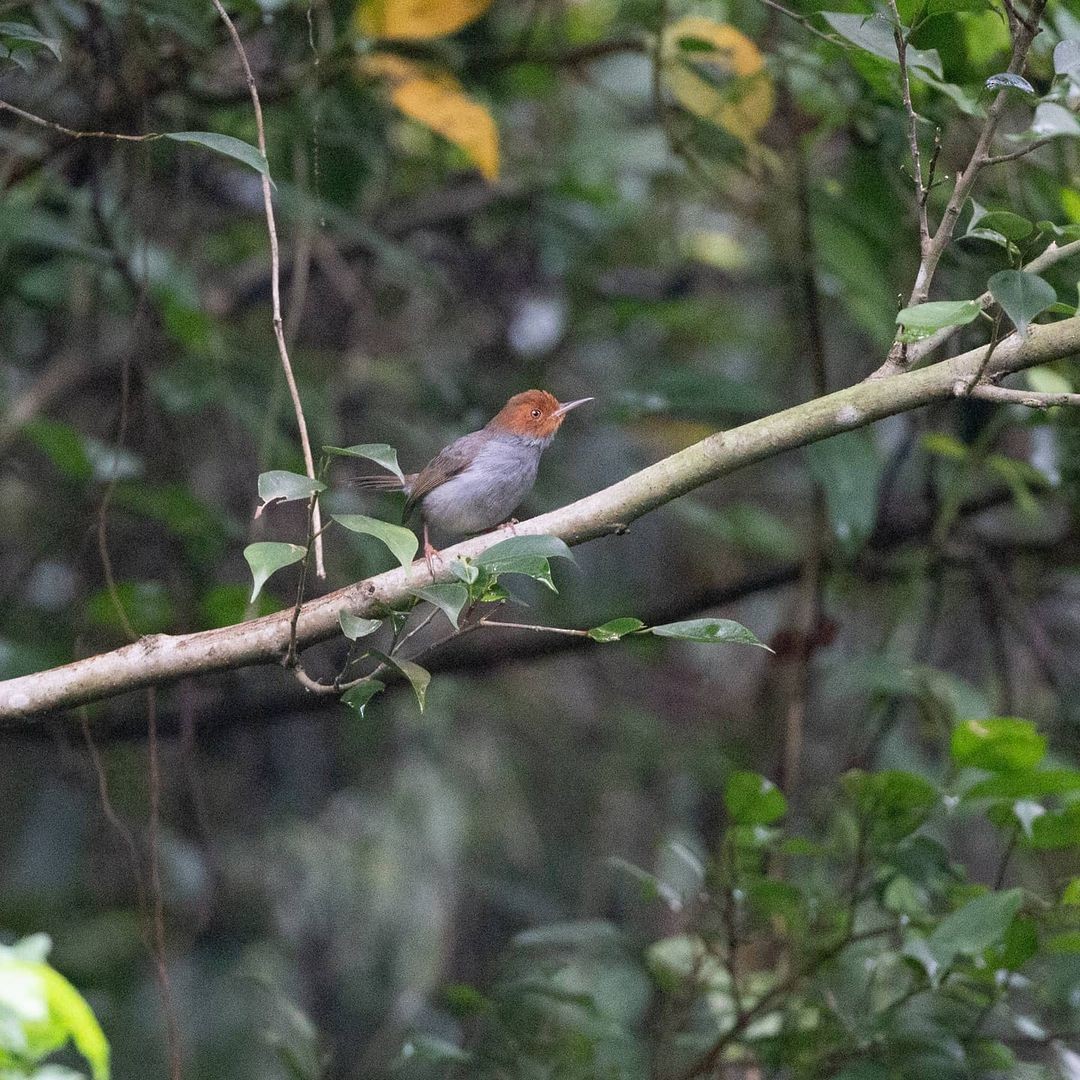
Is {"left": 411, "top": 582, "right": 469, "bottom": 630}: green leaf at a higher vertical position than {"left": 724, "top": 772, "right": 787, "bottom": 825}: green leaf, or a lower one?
higher

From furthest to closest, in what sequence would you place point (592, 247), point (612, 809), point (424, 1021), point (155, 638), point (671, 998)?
point (612, 809)
point (592, 247)
point (424, 1021)
point (671, 998)
point (155, 638)

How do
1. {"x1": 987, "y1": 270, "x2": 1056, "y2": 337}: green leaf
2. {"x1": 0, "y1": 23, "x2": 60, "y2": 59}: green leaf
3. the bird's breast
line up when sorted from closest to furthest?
{"x1": 987, "y1": 270, "x2": 1056, "y2": 337}: green leaf, {"x1": 0, "y1": 23, "x2": 60, "y2": 59}: green leaf, the bird's breast

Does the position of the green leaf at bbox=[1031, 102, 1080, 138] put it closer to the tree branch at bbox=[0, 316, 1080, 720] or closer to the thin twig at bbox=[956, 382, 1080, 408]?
the tree branch at bbox=[0, 316, 1080, 720]

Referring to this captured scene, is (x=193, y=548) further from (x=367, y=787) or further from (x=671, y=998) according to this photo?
(x=671, y=998)

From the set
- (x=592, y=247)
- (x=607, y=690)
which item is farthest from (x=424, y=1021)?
(x=592, y=247)

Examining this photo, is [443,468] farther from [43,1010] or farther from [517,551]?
[43,1010]

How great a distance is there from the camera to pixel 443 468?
3.43 meters

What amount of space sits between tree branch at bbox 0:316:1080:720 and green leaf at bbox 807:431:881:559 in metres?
1.39

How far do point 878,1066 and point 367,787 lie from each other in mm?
2833

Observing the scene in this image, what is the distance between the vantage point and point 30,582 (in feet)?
15.1

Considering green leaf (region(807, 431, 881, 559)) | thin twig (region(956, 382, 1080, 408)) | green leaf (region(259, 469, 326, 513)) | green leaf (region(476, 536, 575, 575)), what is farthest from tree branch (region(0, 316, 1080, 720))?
green leaf (region(807, 431, 881, 559))

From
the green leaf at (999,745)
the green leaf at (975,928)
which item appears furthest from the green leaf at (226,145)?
the green leaf at (975,928)

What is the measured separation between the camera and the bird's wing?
3.43m

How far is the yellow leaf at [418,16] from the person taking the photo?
3611 millimetres
